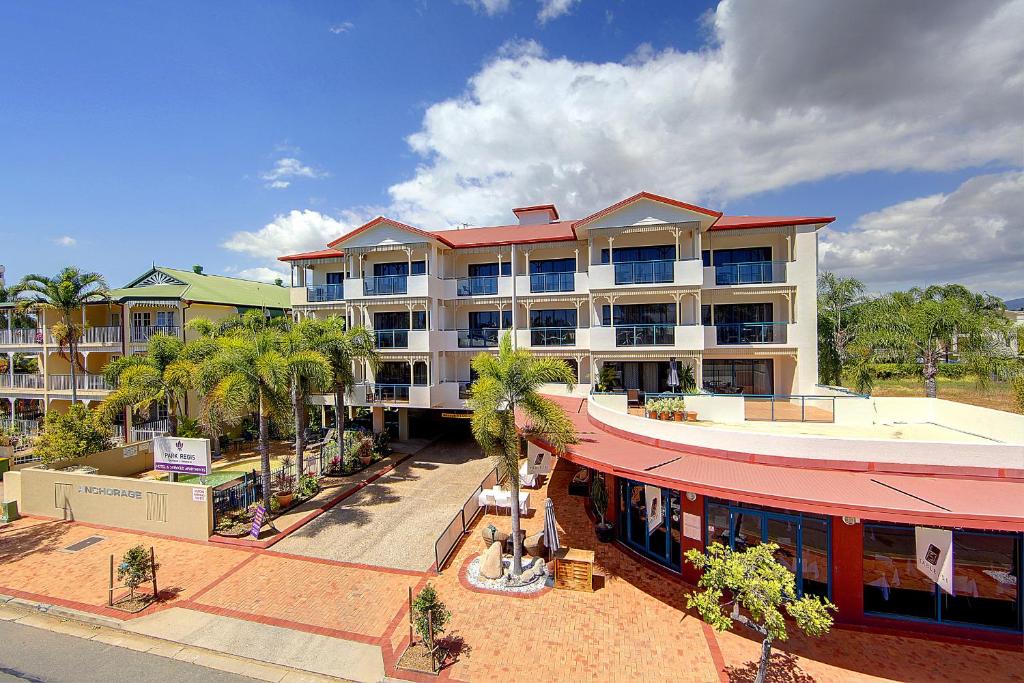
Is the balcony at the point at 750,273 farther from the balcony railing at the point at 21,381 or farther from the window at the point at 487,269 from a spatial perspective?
the balcony railing at the point at 21,381

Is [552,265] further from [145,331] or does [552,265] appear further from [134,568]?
[145,331]

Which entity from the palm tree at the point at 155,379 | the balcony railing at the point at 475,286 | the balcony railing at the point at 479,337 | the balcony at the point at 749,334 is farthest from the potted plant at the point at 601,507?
the palm tree at the point at 155,379

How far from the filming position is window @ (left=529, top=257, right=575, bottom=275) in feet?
90.2

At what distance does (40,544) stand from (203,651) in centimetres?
1105

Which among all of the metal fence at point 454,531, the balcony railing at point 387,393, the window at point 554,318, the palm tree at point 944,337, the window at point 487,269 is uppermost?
the window at point 487,269

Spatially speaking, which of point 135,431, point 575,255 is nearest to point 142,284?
point 135,431

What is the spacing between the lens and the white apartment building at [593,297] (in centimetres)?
2322

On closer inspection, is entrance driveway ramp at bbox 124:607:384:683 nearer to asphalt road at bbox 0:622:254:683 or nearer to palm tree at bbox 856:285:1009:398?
asphalt road at bbox 0:622:254:683

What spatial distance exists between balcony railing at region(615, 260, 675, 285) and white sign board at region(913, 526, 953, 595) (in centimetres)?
1542

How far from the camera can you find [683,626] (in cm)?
1097

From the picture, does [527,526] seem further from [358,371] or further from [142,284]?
[142,284]

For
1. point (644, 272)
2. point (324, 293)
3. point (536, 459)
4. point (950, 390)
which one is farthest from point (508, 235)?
point (950, 390)

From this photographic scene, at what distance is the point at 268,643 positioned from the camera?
35.7 feet

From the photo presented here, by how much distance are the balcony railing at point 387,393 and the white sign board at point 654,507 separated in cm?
1661
